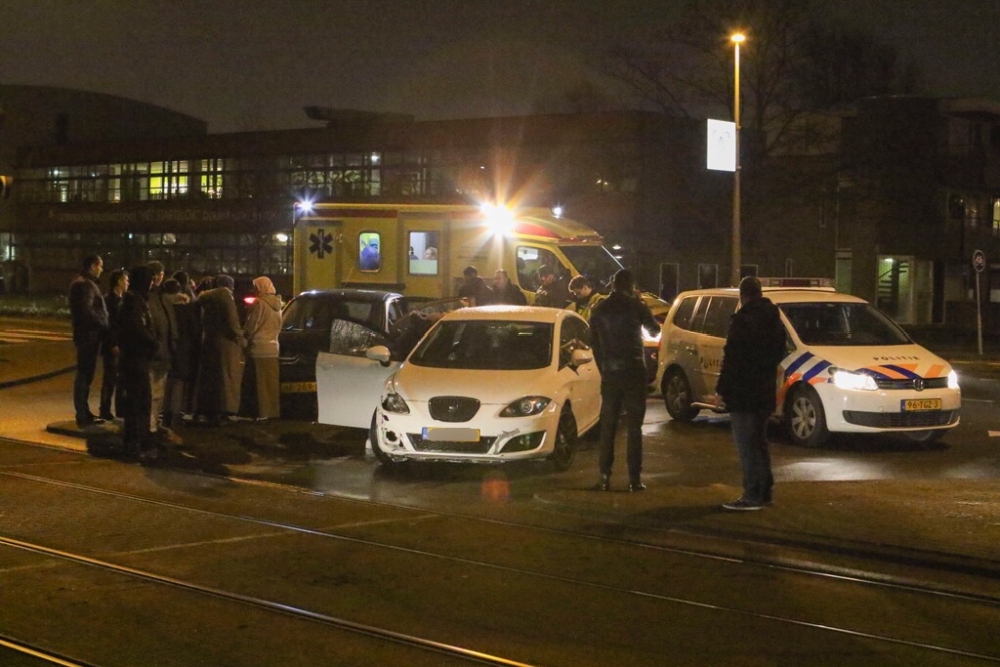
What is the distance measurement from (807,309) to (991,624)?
760 centimetres

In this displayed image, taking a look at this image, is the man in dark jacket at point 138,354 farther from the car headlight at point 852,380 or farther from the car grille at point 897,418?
the car grille at point 897,418

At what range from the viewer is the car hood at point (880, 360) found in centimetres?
1299

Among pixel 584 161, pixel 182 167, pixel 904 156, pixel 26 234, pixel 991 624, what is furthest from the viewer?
pixel 26 234

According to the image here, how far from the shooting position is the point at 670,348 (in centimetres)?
1586

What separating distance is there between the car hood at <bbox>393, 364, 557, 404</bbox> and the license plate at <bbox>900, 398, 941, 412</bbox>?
12.8ft

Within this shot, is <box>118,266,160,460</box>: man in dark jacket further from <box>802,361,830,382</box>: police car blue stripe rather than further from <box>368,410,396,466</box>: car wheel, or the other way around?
<box>802,361,830,382</box>: police car blue stripe

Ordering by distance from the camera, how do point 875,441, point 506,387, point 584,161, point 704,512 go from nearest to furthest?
point 704,512, point 506,387, point 875,441, point 584,161

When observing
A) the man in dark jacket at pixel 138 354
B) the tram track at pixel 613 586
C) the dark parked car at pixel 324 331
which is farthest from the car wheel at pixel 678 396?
the man in dark jacket at pixel 138 354

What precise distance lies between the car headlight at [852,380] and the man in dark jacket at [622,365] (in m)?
3.48

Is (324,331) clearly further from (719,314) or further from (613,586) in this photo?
(613,586)

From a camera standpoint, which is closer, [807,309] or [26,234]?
[807,309]

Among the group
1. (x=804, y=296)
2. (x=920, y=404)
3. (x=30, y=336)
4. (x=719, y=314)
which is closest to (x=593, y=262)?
(x=719, y=314)

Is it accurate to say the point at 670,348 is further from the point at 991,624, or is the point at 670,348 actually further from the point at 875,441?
the point at 991,624

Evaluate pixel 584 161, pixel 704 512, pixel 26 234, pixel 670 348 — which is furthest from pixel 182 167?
pixel 704 512
